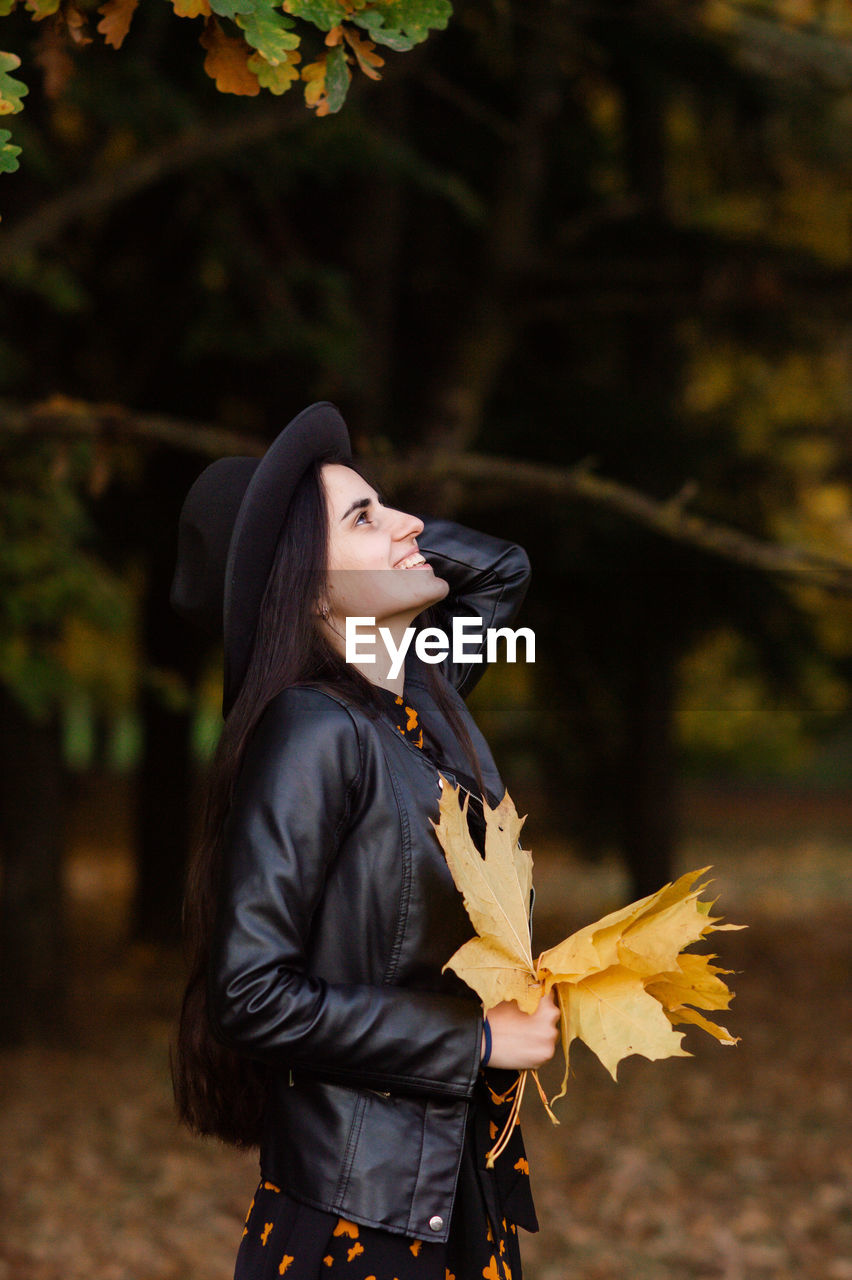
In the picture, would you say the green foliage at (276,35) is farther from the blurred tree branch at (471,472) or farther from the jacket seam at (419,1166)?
the blurred tree branch at (471,472)

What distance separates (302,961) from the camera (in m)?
1.78

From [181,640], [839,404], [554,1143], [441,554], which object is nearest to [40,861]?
[181,640]

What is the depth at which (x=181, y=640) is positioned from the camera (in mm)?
10266

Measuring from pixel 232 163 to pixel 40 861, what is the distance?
4149mm

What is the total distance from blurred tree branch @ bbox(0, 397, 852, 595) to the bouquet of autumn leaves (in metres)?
2.37

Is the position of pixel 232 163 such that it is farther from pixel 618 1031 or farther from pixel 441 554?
pixel 618 1031

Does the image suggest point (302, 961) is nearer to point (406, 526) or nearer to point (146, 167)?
point (406, 526)

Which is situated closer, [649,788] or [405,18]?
[405,18]

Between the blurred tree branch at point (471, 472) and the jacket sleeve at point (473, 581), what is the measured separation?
173 centimetres

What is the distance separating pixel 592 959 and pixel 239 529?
744 millimetres

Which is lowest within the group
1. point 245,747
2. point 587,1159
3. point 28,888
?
point 28,888

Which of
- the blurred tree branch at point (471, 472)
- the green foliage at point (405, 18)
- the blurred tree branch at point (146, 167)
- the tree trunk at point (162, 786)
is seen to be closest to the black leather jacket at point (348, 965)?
the green foliage at point (405, 18)

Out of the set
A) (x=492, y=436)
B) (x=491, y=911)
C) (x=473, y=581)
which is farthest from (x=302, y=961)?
(x=492, y=436)

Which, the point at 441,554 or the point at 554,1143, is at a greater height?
the point at 441,554
